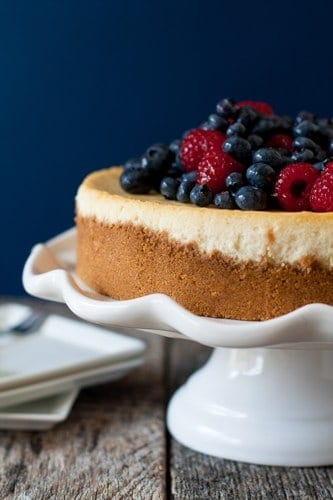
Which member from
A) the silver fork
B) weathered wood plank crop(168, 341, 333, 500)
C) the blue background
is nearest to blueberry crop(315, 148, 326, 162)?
weathered wood plank crop(168, 341, 333, 500)

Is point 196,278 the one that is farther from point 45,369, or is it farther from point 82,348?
point 82,348

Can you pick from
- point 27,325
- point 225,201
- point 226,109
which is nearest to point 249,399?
point 225,201

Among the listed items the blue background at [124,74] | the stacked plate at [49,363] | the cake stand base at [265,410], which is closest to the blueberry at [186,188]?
the cake stand base at [265,410]

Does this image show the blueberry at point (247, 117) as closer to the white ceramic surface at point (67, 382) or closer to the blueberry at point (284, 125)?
the blueberry at point (284, 125)

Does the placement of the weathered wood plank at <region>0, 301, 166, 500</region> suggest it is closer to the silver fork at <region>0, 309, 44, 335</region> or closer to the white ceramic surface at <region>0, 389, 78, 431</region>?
the white ceramic surface at <region>0, 389, 78, 431</region>

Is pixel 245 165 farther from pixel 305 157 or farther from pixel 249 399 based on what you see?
pixel 249 399
